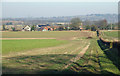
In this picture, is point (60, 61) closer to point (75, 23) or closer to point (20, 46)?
point (20, 46)

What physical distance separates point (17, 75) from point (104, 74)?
4346 millimetres

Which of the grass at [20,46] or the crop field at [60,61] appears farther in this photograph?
the grass at [20,46]

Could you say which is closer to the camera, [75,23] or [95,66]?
[95,66]

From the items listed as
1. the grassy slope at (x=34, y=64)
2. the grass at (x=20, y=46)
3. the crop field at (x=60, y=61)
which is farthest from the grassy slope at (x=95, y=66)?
the grass at (x=20, y=46)

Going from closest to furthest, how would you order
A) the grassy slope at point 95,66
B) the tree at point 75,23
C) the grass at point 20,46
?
1. the grassy slope at point 95,66
2. the grass at point 20,46
3. the tree at point 75,23

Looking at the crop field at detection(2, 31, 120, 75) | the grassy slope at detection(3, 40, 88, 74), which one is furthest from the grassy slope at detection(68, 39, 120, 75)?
the grassy slope at detection(3, 40, 88, 74)

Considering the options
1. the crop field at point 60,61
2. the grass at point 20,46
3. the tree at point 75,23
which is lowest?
the grass at point 20,46

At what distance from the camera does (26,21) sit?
1266 inches

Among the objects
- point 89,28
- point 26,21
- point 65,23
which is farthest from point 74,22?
point 26,21

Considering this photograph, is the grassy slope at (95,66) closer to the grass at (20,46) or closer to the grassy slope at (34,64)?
the grassy slope at (34,64)

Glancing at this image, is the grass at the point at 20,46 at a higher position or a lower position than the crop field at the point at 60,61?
lower

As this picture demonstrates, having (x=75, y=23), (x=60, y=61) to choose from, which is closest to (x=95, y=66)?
(x=60, y=61)

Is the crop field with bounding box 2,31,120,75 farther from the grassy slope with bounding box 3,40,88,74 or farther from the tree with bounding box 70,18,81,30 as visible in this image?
the tree with bounding box 70,18,81,30

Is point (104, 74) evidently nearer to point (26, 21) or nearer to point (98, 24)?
point (26, 21)
